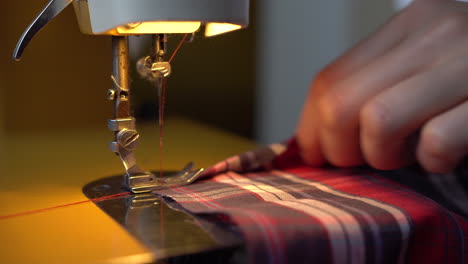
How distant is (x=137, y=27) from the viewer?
2.46ft

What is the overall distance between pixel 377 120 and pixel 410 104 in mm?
52

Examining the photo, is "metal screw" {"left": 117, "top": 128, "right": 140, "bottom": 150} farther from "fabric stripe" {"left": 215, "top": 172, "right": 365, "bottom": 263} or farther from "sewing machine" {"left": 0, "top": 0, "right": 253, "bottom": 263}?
"fabric stripe" {"left": 215, "top": 172, "right": 365, "bottom": 263}

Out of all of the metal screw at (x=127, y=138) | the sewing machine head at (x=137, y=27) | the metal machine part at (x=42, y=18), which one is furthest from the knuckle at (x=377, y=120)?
the metal machine part at (x=42, y=18)

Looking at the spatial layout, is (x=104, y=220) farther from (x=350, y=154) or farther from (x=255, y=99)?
(x=255, y=99)

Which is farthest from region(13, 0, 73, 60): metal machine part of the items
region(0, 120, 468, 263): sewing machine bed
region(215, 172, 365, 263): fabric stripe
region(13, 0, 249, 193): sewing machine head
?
region(215, 172, 365, 263): fabric stripe

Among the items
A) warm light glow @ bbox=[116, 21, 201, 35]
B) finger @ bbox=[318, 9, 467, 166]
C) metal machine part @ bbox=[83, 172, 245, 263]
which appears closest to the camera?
metal machine part @ bbox=[83, 172, 245, 263]

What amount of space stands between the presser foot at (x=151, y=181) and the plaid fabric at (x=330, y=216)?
0.02 metres

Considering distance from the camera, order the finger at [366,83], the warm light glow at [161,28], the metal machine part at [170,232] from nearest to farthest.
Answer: the metal machine part at [170,232] < the warm light glow at [161,28] < the finger at [366,83]

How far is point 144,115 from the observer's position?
1495 millimetres

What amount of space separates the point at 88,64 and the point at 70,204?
2.17 ft

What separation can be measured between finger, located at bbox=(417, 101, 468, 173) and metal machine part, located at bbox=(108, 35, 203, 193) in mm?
376

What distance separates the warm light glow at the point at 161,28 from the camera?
748mm

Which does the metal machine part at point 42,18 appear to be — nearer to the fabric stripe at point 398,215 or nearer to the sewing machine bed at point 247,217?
the sewing machine bed at point 247,217

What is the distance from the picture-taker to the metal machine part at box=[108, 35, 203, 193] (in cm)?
81
